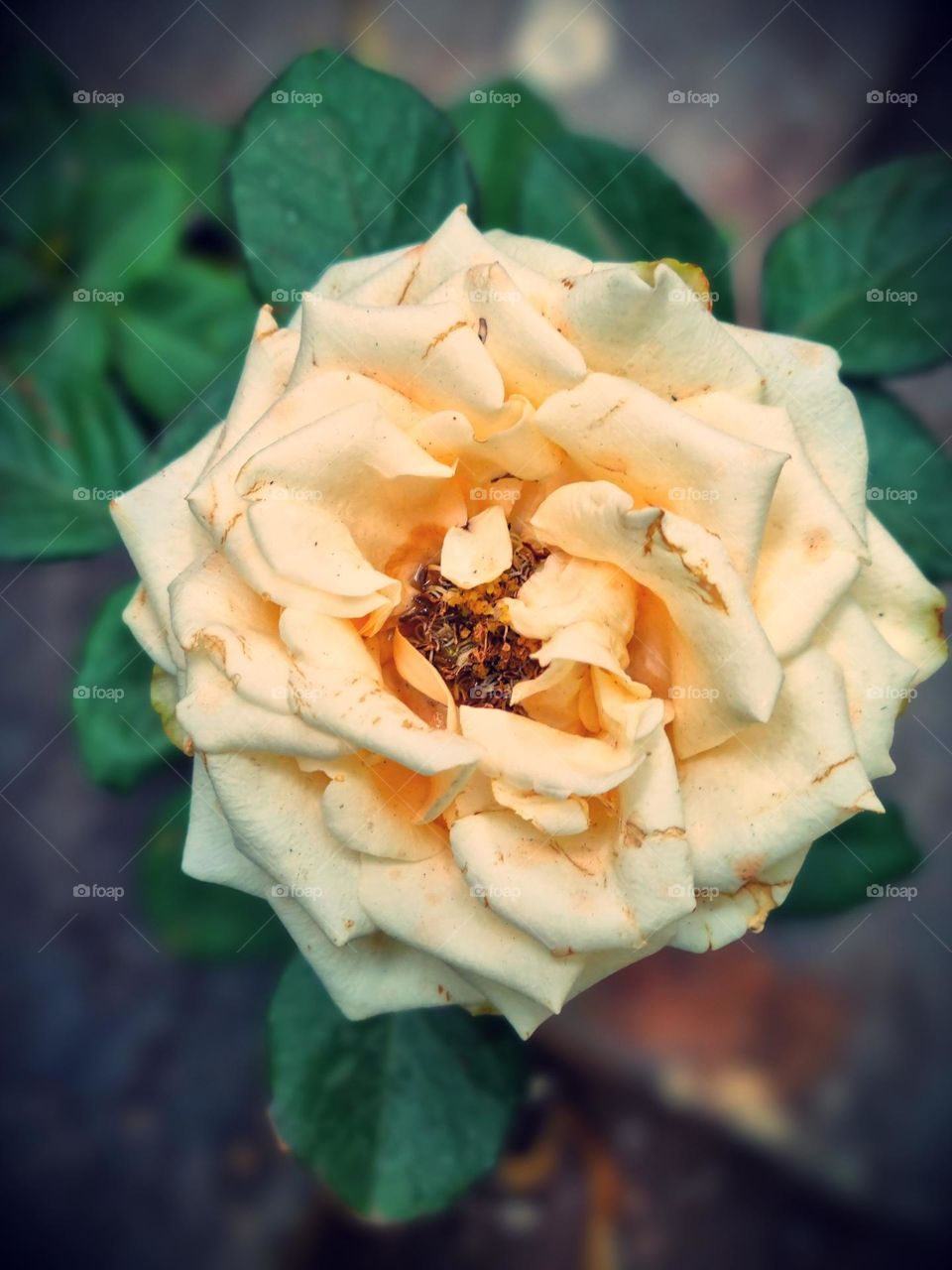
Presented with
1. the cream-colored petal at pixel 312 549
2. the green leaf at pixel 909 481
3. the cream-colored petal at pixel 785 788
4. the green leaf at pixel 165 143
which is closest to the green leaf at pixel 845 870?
the green leaf at pixel 909 481

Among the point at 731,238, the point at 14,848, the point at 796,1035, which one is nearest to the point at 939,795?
the point at 796,1035

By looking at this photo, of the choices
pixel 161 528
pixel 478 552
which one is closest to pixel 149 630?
pixel 161 528

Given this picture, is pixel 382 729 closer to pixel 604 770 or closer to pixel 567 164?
pixel 604 770

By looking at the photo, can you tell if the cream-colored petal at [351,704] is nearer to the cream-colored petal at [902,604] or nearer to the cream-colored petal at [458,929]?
the cream-colored petal at [458,929]

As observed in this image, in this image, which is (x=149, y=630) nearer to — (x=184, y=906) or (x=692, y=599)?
(x=692, y=599)

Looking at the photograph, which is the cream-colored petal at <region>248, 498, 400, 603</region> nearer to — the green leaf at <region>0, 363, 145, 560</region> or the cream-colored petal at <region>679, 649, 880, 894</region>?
the cream-colored petal at <region>679, 649, 880, 894</region>

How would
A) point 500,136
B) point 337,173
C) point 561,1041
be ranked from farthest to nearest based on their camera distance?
1. point 561,1041
2. point 500,136
3. point 337,173

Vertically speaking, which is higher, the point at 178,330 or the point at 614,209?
the point at 614,209
